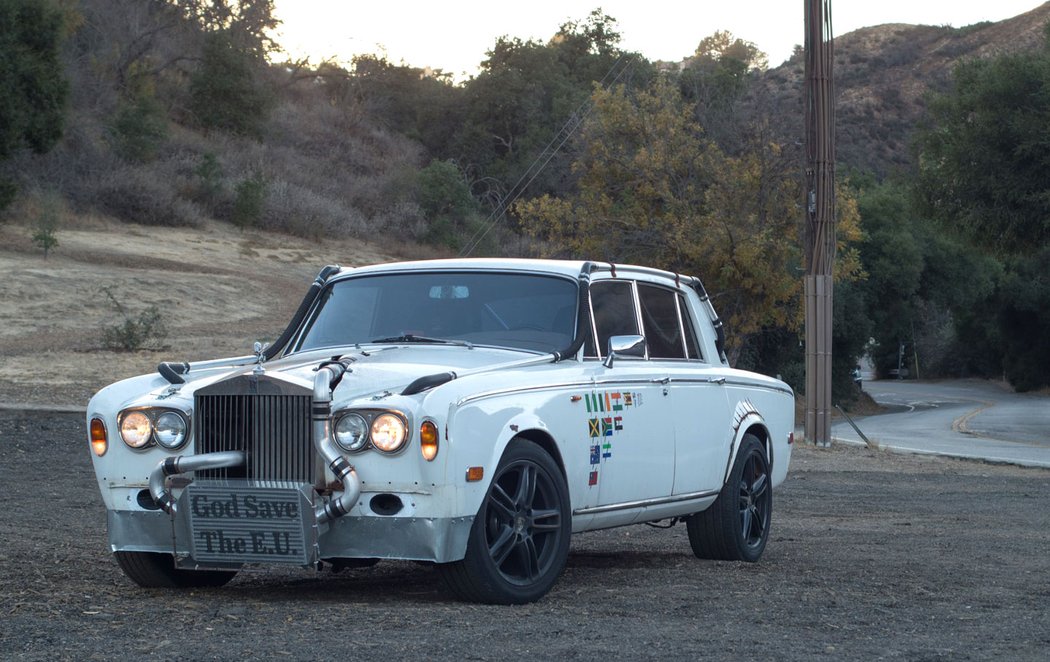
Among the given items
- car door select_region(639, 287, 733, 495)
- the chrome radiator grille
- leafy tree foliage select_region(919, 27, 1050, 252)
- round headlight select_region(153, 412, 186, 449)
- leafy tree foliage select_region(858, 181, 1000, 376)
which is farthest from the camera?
leafy tree foliage select_region(858, 181, 1000, 376)

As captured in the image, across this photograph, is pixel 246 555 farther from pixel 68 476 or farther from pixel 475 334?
pixel 68 476

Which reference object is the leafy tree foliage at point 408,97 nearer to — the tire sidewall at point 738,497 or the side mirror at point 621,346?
the tire sidewall at point 738,497

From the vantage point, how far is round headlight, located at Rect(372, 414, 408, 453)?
6.03m

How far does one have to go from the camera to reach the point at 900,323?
202 ft

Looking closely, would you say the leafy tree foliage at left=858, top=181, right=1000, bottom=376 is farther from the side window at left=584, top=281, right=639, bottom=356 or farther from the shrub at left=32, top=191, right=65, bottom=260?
the side window at left=584, top=281, right=639, bottom=356

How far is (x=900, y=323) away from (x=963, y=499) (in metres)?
48.6

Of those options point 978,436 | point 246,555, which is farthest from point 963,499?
point 978,436

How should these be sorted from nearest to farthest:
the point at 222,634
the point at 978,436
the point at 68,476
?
1. the point at 222,634
2. the point at 68,476
3. the point at 978,436

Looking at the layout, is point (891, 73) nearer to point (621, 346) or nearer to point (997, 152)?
point (997, 152)

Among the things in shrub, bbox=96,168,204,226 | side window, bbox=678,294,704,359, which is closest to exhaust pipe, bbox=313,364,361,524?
side window, bbox=678,294,704,359

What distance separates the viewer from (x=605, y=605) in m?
6.50

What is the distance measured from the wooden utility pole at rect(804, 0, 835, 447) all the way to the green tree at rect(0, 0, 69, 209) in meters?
20.2

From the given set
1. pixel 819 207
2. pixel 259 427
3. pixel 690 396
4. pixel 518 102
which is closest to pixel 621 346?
pixel 690 396

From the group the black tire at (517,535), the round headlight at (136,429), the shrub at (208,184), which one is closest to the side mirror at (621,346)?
the black tire at (517,535)
